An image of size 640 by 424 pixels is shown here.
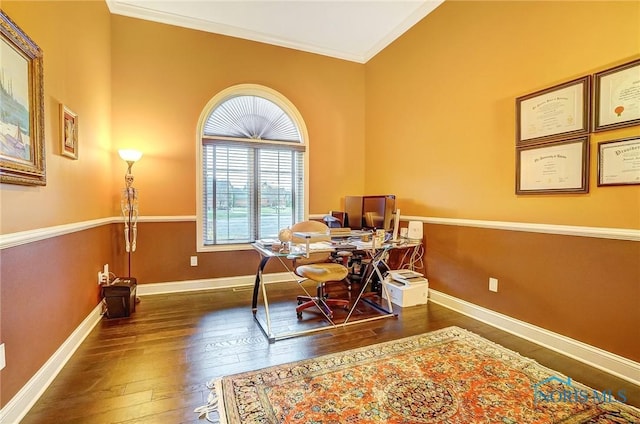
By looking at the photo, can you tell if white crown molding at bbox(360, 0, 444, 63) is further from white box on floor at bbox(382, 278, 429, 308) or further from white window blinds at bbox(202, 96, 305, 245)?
white box on floor at bbox(382, 278, 429, 308)

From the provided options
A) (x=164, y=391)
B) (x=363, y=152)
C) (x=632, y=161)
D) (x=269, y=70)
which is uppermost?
(x=269, y=70)

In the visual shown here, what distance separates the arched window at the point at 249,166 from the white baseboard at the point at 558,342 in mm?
2507

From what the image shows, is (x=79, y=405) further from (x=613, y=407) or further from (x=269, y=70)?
(x=269, y=70)

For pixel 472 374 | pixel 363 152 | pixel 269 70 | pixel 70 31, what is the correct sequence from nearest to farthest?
pixel 472 374 → pixel 70 31 → pixel 269 70 → pixel 363 152

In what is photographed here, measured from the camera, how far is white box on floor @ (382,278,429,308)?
3.16 meters

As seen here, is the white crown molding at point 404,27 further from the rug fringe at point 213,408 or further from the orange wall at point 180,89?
the rug fringe at point 213,408

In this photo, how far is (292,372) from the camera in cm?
192

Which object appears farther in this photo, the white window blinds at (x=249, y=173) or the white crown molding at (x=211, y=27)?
the white window blinds at (x=249, y=173)

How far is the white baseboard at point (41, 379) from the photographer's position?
146 centimetres

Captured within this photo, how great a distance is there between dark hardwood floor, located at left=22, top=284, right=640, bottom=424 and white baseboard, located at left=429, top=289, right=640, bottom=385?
70mm

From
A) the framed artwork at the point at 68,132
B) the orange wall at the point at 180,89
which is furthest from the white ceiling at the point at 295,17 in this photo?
the framed artwork at the point at 68,132

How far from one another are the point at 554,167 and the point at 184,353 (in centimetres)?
316

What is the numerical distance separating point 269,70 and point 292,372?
12.2ft

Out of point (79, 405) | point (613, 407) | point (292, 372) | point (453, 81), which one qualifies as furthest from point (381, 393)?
point (453, 81)
